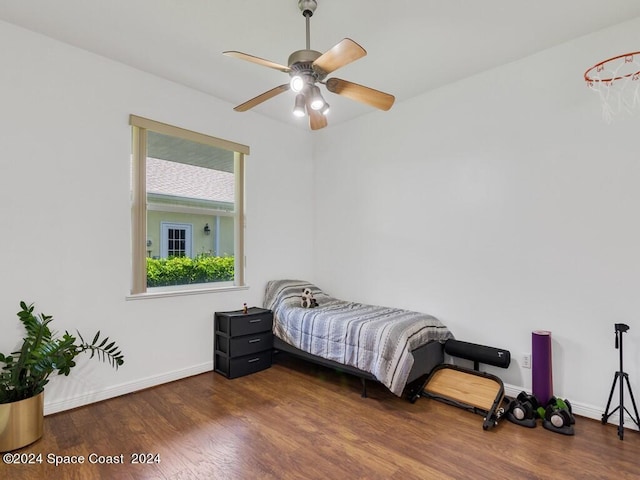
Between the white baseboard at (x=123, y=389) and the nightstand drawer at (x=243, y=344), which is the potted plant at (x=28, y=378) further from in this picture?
the nightstand drawer at (x=243, y=344)

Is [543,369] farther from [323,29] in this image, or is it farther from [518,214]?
[323,29]

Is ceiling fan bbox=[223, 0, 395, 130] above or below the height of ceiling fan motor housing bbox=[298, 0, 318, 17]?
below

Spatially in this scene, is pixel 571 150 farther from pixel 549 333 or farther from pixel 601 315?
pixel 549 333

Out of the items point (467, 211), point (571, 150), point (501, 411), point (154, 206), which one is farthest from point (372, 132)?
point (501, 411)

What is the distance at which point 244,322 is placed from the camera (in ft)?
11.4

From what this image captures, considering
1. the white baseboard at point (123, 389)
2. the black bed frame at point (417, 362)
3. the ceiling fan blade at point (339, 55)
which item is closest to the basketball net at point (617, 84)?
the ceiling fan blade at point (339, 55)

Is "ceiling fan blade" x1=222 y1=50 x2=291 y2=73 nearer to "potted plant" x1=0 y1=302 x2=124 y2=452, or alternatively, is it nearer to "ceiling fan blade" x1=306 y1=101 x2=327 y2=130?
"ceiling fan blade" x1=306 y1=101 x2=327 y2=130

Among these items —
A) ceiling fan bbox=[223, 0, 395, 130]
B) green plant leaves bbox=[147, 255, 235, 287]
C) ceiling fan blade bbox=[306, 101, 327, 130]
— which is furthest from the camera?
green plant leaves bbox=[147, 255, 235, 287]

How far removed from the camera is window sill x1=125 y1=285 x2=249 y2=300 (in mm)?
3076

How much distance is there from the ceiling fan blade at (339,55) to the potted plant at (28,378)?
2452 mm

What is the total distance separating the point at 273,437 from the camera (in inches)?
90.2

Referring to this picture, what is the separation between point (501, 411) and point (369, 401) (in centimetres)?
98

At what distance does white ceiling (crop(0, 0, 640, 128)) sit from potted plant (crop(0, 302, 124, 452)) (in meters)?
2.04

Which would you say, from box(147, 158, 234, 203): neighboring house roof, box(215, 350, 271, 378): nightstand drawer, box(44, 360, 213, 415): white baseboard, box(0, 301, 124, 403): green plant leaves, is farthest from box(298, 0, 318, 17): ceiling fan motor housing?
box(44, 360, 213, 415): white baseboard
